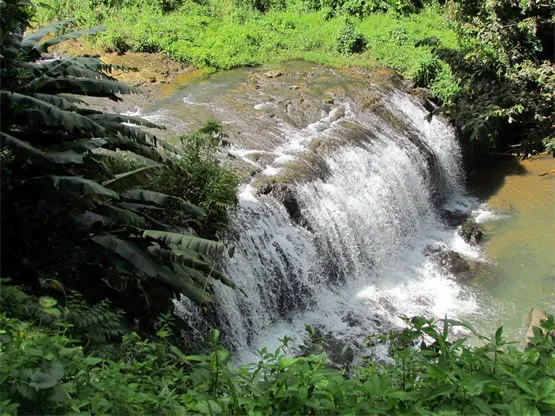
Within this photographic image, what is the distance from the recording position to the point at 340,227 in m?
11.1

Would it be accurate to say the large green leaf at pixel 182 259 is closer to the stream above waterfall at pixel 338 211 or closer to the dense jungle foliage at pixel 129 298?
the dense jungle foliage at pixel 129 298

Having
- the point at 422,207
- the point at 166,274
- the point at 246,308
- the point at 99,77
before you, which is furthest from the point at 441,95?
the point at 166,274

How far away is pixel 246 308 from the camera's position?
9.00 meters

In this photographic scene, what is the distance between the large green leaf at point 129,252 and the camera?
586cm

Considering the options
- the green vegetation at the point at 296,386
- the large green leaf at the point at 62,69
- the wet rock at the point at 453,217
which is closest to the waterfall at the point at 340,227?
the wet rock at the point at 453,217

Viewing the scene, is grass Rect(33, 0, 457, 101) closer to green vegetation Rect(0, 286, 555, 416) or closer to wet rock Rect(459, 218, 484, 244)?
wet rock Rect(459, 218, 484, 244)

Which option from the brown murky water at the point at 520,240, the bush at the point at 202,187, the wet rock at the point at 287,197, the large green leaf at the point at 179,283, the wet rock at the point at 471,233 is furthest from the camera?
the wet rock at the point at 471,233

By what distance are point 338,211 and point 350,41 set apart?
870 centimetres

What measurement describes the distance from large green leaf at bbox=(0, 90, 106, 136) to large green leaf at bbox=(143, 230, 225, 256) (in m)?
1.29

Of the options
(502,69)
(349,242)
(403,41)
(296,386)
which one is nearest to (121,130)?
(296,386)

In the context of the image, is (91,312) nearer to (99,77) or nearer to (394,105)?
(99,77)

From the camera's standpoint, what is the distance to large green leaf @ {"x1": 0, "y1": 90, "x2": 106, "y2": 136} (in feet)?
Result: 19.0

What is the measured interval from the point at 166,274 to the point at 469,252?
8211 millimetres

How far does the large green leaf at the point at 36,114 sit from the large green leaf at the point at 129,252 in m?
1.14
